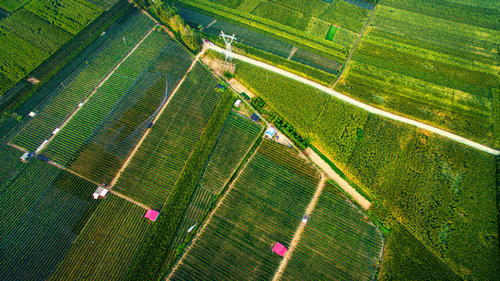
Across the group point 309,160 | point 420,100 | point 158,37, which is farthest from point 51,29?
point 420,100

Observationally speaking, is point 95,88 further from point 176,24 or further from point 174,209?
point 174,209

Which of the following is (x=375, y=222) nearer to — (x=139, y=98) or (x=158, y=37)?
(x=139, y=98)

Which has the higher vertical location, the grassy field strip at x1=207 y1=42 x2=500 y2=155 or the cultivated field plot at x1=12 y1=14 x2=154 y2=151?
the grassy field strip at x1=207 y1=42 x2=500 y2=155

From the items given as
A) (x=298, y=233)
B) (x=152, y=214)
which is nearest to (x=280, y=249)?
(x=298, y=233)

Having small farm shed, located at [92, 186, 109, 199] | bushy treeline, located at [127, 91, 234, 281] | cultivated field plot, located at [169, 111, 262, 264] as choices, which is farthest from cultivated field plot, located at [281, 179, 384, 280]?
small farm shed, located at [92, 186, 109, 199]

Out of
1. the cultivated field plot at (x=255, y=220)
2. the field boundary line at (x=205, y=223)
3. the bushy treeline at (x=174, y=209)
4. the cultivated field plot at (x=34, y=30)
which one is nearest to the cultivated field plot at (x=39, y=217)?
the bushy treeline at (x=174, y=209)

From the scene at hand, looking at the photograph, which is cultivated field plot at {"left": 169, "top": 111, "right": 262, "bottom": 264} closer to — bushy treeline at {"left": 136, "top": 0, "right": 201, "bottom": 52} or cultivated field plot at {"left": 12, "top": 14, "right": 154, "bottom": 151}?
bushy treeline at {"left": 136, "top": 0, "right": 201, "bottom": 52}
